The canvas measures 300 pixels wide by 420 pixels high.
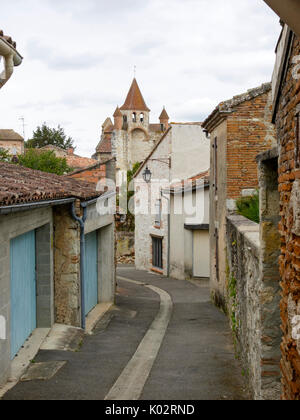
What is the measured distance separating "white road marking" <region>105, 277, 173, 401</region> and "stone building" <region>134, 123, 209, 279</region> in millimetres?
12126

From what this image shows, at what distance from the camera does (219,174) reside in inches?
571

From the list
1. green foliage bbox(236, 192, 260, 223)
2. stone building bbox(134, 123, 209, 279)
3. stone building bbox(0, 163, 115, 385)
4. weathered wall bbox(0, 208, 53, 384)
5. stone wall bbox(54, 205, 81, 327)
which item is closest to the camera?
weathered wall bbox(0, 208, 53, 384)

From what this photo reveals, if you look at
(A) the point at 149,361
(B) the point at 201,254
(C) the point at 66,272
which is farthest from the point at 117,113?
(A) the point at 149,361

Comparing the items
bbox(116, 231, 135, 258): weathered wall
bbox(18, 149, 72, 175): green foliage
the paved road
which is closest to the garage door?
the paved road

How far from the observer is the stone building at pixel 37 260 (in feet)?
21.3

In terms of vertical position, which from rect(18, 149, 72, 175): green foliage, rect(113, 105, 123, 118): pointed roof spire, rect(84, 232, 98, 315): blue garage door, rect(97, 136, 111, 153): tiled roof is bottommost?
rect(84, 232, 98, 315): blue garage door

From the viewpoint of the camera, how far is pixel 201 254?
21766 mm

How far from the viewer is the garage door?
70.7ft

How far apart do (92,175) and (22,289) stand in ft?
22.1

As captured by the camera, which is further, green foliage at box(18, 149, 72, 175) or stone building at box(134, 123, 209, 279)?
green foliage at box(18, 149, 72, 175)

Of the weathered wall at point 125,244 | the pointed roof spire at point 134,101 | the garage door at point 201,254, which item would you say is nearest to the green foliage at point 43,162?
the weathered wall at point 125,244

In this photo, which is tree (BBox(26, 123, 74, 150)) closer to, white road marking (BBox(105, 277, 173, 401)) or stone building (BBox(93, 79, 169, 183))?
stone building (BBox(93, 79, 169, 183))

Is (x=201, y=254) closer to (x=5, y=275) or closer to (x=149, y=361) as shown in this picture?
(x=149, y=361)
